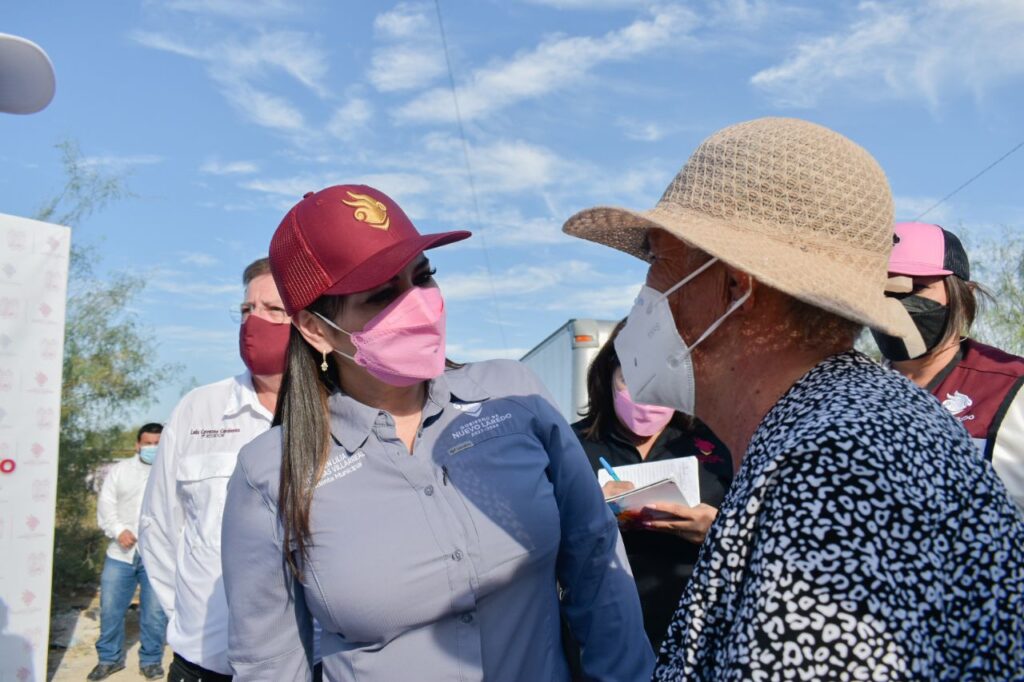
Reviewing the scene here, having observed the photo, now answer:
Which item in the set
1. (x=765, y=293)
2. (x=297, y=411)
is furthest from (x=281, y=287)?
(x=765, y=293)

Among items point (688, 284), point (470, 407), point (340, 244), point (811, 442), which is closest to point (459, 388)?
point (470, 407)

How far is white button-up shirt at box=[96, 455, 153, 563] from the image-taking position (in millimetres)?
8648

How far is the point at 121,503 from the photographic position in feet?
29.3

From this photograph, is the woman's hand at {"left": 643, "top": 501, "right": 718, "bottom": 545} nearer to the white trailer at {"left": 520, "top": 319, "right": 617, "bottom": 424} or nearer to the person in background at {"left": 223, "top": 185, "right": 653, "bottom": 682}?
the person in background at {"left": 223, "top": 185, "right": 653, "bottom": 682}

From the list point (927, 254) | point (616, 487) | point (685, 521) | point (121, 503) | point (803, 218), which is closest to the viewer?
point (803, 218)

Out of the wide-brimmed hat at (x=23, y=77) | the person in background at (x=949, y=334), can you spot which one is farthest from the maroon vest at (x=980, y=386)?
the wide-brimmed hat at (x=23, y=77)

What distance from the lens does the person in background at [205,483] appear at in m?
3.07

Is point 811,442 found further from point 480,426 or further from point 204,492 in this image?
point 204,492

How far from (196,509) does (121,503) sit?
21.2ft

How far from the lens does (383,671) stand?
199 centimetres

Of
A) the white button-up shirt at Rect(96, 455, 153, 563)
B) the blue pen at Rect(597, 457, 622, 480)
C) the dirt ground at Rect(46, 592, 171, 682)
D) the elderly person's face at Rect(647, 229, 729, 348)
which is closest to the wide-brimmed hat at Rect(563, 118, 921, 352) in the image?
the elderly person's face at Rect(647, 229, 729, 348)

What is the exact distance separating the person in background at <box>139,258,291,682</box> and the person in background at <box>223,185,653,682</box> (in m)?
0.90

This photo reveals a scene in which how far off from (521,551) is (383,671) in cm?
43

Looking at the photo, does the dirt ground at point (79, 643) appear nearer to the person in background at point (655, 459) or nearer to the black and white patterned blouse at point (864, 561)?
the person in background at point (655, 459)
